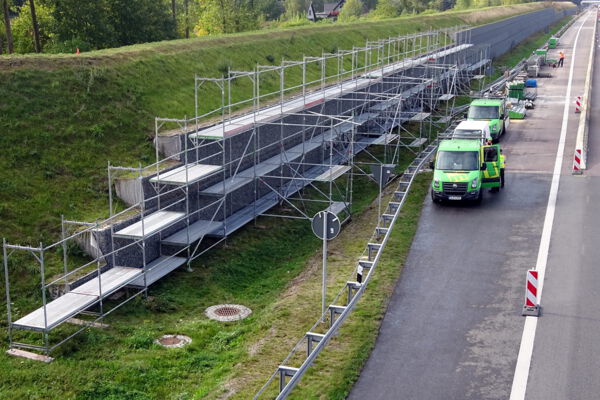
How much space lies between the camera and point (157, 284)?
18906 mm

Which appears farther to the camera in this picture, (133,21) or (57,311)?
(133,21)

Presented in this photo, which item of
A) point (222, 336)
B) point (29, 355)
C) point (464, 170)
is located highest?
point (464, 170)

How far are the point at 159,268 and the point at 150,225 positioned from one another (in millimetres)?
1310

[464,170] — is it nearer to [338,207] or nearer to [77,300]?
[338,207]

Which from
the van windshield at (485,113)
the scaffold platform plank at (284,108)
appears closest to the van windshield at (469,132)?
the scaffold platform plank at (284,108)

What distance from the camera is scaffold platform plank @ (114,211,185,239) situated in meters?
17.7

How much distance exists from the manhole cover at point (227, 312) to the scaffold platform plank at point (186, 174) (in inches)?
142

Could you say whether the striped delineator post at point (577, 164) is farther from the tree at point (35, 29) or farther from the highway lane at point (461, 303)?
the tree at point (35, 29)

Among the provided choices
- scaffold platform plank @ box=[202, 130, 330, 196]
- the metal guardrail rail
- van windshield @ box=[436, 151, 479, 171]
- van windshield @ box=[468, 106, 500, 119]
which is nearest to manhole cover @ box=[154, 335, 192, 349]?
the metal guardrail rail

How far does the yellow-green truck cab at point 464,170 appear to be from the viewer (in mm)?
25531

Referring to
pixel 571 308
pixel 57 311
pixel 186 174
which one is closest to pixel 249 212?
pixel 186 174

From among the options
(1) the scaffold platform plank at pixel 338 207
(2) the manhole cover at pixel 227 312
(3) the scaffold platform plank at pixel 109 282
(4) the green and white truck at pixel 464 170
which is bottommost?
(2) the manhole cover at pixel 227 312

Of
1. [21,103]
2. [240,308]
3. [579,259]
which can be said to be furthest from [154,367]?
[579,259]

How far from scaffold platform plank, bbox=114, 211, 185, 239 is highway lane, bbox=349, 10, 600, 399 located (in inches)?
241
